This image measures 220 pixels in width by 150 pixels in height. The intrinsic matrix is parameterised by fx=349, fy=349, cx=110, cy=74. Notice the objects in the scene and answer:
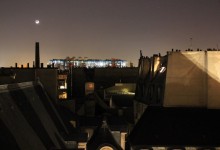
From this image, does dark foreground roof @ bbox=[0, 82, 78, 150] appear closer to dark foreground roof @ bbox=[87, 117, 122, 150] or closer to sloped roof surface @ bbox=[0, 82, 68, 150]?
sloped roof surface @ bbox=[0, 82, 68, 150]

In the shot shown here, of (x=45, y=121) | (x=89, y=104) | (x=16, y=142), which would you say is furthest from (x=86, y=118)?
(x=16, y=142)

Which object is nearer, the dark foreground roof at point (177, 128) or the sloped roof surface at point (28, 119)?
the sloped roof surface at point (28, 119)

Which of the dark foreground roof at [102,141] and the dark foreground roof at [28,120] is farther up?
the dark foreground roof at [28,120]

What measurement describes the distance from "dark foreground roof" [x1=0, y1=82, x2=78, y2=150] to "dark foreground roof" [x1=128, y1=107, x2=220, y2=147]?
20.7 ft

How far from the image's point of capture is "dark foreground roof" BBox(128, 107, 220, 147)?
25716mm

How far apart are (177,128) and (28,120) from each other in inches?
444

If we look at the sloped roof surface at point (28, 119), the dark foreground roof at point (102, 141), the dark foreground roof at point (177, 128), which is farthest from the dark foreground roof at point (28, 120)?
the dark foreground roof at point (177, 128)

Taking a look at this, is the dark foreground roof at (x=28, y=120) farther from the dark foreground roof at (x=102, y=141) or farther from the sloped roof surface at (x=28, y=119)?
the dark foreground roof at (x=102, y=141)

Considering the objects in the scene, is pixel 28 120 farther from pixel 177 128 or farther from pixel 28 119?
pixel 177 128

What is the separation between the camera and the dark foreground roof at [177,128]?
1012 inches

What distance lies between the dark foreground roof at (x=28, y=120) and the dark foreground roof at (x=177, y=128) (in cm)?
630

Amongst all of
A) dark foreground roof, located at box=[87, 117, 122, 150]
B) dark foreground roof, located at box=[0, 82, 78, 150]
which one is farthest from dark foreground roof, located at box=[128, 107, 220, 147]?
dark foreground roof, located at box=[0, 82, 78, 150]

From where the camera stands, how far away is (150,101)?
3506cm

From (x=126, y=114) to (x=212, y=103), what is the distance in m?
18.6
